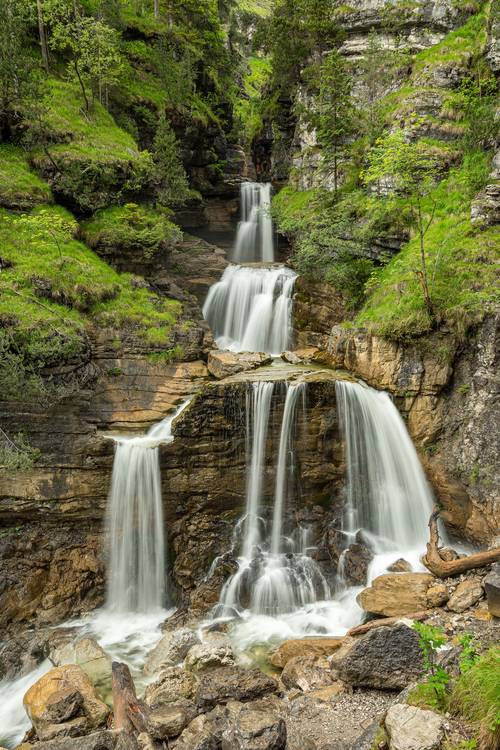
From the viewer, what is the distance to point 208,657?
8.59 metres

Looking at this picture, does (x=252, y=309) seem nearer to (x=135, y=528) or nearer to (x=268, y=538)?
(x=268, y=538)

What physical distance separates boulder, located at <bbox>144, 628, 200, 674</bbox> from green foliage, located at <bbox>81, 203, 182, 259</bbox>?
13.8m

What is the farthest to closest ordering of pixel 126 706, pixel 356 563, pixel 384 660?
pixel 356 563 → pixel 126 706 → pixel 384 660

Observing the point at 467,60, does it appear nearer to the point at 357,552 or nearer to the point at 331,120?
the point at 331,120

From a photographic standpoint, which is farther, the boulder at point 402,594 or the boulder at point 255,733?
the boulder at point 402,594

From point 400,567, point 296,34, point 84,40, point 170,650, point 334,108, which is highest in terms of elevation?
point 296,34

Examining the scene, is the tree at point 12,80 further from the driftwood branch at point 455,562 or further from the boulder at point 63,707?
the driftwood branch at point 455,562

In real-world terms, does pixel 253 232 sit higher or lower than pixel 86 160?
→ lower

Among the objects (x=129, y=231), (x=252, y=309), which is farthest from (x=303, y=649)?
(x=129, y=231)

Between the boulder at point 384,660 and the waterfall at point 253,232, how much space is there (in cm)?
2101

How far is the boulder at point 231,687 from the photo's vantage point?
23.4 ft

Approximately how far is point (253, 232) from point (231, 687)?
23405 millimetres

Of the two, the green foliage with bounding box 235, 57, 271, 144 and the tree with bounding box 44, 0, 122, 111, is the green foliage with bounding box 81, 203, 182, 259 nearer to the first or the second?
the tree with bounding box 44, 0, 122, 111

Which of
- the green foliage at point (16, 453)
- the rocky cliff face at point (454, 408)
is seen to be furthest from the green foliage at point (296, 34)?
the green foliage at point (16, 453)
